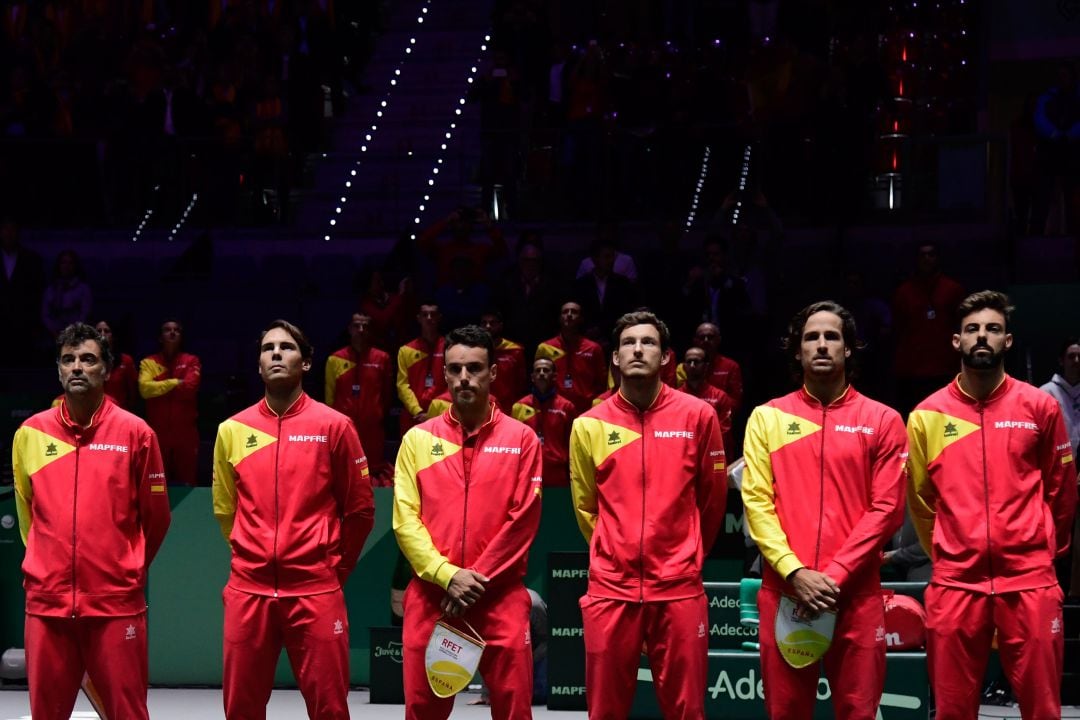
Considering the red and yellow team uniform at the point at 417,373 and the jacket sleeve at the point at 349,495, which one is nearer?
the jacket sleeve at the point at 349,495

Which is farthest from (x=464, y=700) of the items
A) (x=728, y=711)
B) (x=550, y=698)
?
(x=728, y=711)

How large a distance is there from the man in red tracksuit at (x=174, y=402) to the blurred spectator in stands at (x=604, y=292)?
→ 3333 millimetres

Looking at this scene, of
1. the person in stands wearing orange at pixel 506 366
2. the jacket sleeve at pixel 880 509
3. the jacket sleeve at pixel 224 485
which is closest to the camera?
the jacket sleeve at pixel 880 509

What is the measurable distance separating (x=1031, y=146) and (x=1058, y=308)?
6.82ft

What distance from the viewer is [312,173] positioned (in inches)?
751

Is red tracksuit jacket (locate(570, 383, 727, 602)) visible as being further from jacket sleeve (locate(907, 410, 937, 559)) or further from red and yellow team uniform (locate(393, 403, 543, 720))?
jacket sleeve (locate(907, 410, 937, 559))

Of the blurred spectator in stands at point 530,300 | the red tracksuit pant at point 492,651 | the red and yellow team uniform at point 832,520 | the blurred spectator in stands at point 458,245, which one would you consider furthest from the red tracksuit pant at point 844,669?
the blurred spectator in stands at point 458,245

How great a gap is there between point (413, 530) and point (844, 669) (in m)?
1.99

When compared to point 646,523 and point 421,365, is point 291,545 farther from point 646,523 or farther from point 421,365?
point 421,365

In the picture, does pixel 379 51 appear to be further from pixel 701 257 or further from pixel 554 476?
pixel 554 476

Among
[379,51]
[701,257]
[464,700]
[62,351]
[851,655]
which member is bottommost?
[464,700]

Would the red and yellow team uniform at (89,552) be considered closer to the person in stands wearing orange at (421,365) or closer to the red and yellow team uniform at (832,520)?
the red and yellow team uniform at (832,520)

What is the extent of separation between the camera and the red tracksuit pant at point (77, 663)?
784cm

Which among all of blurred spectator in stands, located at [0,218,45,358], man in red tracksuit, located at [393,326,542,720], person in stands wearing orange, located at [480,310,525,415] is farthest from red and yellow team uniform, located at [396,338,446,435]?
man in red tracksuit, located at [393,326,542,720]
